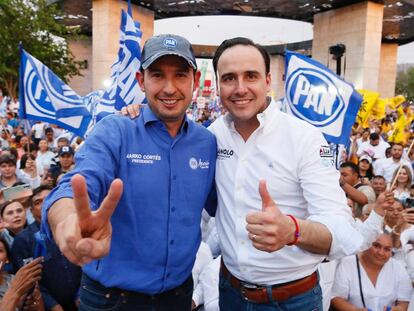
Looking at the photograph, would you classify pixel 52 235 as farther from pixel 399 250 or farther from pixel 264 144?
pixel 399 250

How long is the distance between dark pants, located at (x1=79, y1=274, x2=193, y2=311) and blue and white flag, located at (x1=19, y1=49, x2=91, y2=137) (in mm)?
5018

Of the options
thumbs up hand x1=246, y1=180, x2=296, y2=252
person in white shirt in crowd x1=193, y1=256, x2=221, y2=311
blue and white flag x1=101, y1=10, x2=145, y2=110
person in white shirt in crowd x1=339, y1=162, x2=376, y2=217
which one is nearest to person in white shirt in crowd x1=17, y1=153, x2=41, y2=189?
blue and white flag x1=101, y1=10, x2=145, y2=110

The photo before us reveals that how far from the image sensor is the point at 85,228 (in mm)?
1242

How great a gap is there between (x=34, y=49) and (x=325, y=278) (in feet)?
61.5

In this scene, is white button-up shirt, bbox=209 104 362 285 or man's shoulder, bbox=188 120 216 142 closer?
white button-up shirt, bbox=209 104 362 285

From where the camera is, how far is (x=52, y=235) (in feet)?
4.89

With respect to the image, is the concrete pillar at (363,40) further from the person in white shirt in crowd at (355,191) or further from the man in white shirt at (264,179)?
the man in white shirt at (264,179)

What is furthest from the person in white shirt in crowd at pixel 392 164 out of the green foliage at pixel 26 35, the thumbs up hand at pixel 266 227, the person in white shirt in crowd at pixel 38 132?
the green foliage at pixel 26 35

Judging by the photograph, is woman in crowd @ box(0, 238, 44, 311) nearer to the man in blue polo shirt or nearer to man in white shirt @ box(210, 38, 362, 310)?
the man in blue polo shirt

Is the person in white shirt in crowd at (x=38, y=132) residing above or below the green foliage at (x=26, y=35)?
below

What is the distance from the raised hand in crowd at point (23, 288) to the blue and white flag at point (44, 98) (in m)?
3.83

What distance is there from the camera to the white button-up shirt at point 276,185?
6.06ft

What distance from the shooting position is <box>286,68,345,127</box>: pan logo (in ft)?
16.0

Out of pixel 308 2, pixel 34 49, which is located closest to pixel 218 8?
pixel 308 2
